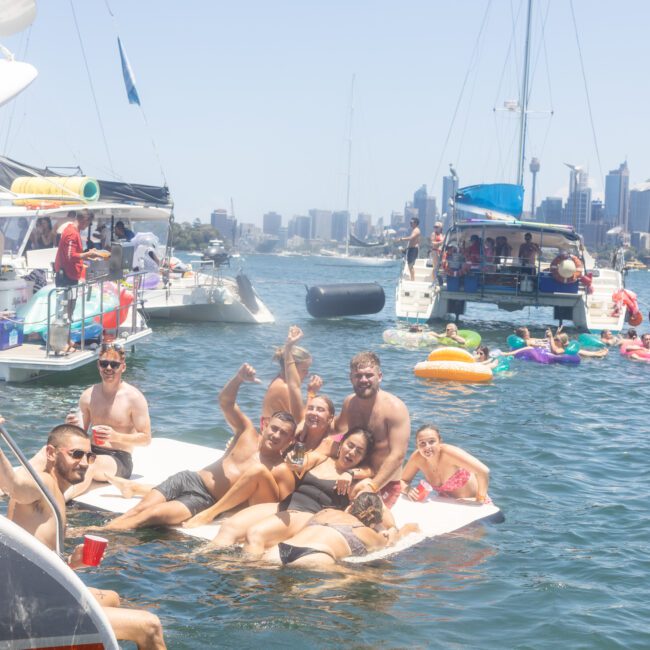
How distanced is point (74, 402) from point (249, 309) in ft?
42.3

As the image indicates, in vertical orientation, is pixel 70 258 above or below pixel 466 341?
above

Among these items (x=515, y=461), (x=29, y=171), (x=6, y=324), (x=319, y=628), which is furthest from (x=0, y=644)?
(x=29, y=171)

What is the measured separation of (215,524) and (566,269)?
1932 cm

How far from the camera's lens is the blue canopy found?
29047mm

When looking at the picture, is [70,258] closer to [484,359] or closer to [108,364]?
[108,364]

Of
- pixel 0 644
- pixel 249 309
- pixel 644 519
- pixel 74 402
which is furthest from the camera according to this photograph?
pixel 249 309

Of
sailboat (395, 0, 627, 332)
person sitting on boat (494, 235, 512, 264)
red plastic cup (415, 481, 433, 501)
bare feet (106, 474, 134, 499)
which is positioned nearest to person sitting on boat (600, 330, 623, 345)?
sailboat (395, 0, 627, 332)

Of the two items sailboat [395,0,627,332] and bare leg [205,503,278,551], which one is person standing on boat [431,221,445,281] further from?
bare leg [205,503,278,551]

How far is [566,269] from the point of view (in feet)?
85.0

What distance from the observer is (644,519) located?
9.34 metres

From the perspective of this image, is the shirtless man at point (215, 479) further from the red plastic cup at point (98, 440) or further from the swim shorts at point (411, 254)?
the swim shorts at point (411, 254)

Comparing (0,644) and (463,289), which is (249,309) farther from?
(0,644)

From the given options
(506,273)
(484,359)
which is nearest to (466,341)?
(484,359)

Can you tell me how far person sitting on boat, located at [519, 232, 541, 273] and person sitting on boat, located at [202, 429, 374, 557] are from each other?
1910cm
